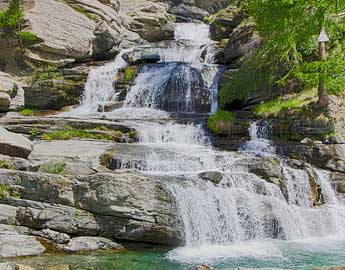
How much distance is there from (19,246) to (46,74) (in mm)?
16008

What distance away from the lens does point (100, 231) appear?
12.3 meters

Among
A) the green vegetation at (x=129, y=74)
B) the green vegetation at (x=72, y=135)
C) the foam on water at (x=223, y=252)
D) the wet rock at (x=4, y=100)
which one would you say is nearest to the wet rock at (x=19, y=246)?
the foam on water at (x=223, y=252)

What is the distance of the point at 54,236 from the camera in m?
11.9

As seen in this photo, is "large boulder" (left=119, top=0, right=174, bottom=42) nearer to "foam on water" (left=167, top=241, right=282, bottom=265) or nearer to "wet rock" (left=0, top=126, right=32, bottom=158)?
"wet rock" (left=0, top=126, right=32, bottom=158)

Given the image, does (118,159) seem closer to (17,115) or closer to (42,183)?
(42,183)

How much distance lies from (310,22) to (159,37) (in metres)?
19.8

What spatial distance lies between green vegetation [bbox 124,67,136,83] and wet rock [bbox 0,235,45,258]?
15.4 meters

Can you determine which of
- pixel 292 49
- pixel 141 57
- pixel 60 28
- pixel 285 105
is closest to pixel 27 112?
pixel 60 28

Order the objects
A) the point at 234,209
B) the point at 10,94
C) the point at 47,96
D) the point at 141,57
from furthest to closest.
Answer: the point at 141,57, the point at 47,96, the point at 10,94, the point at 234,209

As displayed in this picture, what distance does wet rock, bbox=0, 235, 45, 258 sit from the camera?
1105cm

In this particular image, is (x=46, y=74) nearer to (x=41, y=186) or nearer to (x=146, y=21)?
(x=146, y=21)

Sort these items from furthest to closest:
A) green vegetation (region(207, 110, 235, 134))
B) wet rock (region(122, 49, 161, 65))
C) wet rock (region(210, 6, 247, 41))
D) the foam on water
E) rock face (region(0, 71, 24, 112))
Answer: wet rock (region(210, 6, 247, 41)) → wet rock (region(122, 49, 161, 65)) → rock face (region(0, 71, 24, 112)) → green vegetation (region(207, 110, 235, 134)) → the foam on water

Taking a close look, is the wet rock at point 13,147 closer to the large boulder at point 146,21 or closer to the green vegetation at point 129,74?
the green vegetation at point 129,74

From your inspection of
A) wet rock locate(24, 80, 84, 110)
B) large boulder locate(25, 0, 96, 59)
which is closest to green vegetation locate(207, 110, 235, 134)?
wet rock locate(24, 80, 84, 110)
